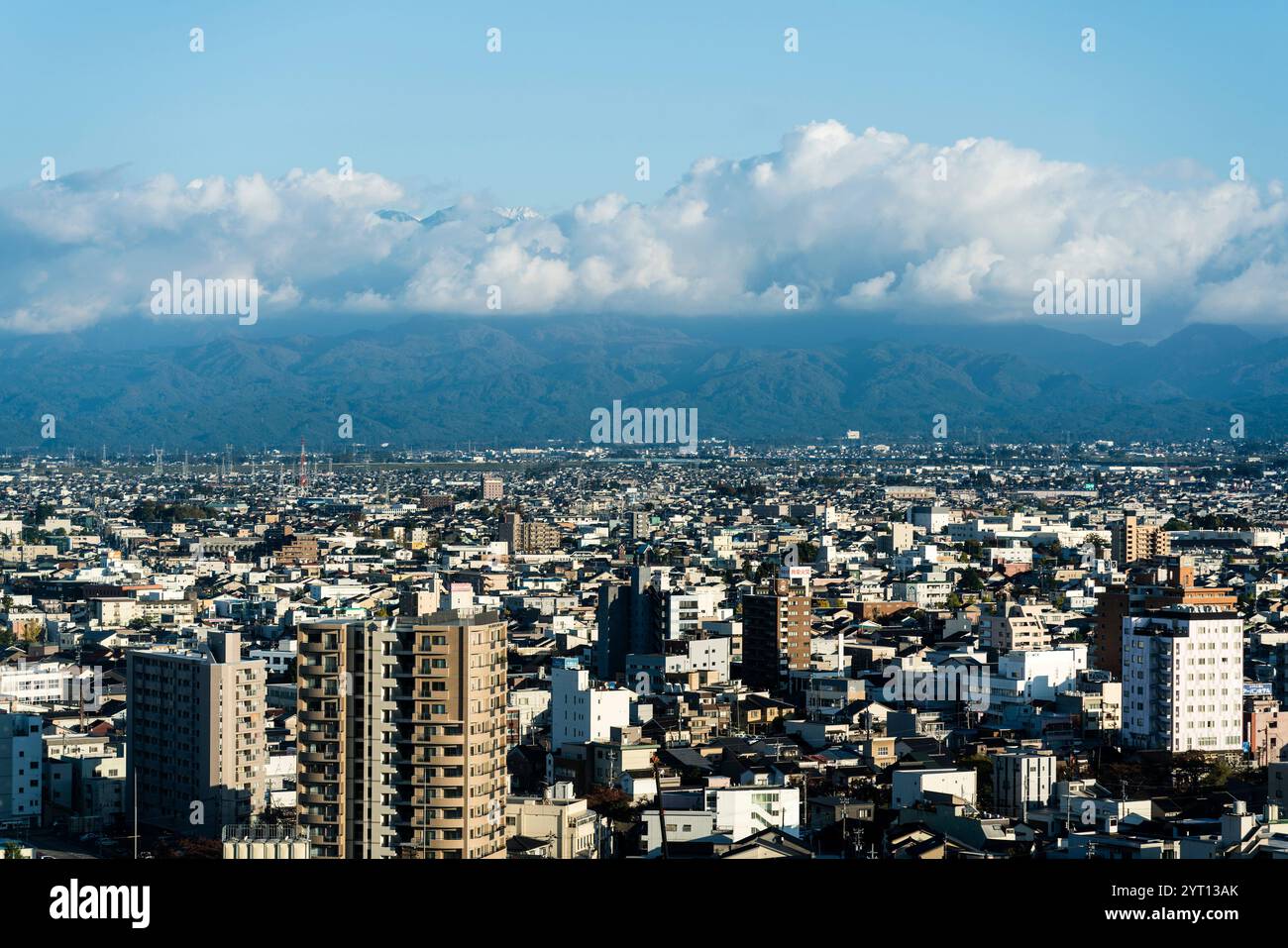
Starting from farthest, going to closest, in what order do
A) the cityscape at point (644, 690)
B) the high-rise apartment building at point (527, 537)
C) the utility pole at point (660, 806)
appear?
the high-rise apartment building at point (527, 537), the utility pole at point (660, 806), the cityscape at point (644, 690)

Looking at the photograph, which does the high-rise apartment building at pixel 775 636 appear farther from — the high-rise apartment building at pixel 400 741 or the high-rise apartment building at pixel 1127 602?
the high-rise apartment building at pixel 400 741

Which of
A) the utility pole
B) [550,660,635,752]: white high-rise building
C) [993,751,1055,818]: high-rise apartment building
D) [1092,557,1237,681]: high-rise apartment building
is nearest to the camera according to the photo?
the utility pole

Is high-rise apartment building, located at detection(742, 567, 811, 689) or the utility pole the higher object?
high-rise apartment building, located at detection(742, 567, 811, 689)

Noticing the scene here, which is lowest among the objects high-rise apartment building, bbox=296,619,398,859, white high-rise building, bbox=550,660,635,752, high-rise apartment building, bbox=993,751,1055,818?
high-rise apartment building, bbox=993,751,1055,818

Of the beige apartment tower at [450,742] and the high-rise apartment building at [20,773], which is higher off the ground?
the beige apartment tower at [450,742]

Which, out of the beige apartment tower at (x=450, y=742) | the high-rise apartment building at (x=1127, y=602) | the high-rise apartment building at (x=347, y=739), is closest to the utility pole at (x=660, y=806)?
the beige apartment tower at (x=450, y=742)

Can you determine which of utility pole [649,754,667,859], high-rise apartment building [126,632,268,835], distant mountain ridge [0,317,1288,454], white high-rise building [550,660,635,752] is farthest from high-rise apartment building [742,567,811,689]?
distant mountain ridge [0,317,1288,454]

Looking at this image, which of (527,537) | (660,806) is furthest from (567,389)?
(660,806)

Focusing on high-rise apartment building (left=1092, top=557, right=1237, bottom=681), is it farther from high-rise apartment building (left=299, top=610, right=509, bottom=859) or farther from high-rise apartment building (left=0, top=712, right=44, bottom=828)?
high-rise apartment building (left=299, top=610, right=509, bottom=859)
